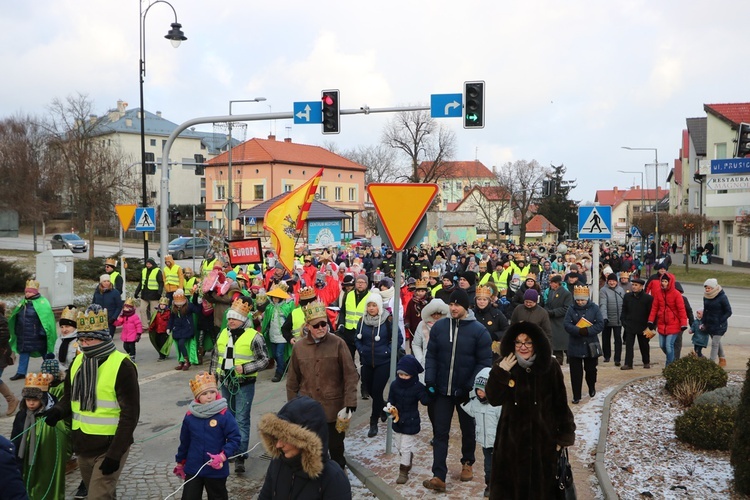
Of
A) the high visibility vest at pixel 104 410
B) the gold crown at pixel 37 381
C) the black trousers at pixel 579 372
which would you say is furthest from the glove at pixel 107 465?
the black trousers at pixel 579 372

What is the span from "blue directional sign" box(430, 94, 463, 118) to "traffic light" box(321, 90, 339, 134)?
2258 millimetres

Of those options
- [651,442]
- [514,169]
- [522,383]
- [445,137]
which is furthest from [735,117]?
[522,383]

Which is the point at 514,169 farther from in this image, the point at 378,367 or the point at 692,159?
the point at 378,367

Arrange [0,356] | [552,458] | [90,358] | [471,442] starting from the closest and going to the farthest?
[552,458] → [90,358] → [471,442] → [0,356]

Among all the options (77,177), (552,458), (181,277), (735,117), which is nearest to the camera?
(552,458)

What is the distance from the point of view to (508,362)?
16.7 ft

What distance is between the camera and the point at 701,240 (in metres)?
56.9

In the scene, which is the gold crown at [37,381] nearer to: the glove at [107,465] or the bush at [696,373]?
the glove at [107,465]

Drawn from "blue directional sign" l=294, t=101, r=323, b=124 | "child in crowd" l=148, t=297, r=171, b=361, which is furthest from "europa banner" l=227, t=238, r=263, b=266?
"blue directional sign" l=294, t=101, r=323, b=124

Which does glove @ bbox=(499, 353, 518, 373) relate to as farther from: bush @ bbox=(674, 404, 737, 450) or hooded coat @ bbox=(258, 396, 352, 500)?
bush @ bbox=(674, 404, 737, 450)

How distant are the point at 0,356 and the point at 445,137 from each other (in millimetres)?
65308

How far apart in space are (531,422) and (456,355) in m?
1.74

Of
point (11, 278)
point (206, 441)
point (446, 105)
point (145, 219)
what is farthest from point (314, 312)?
point (11, 278)

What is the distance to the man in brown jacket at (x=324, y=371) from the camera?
665 centimetres
